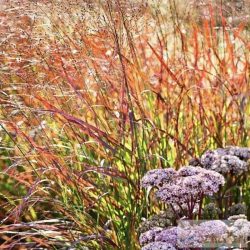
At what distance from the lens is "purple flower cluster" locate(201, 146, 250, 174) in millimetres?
2951

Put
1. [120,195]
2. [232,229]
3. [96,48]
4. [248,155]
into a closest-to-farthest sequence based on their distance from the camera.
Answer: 1. [232,229]
2. [248,155]
3. [120,195]
4. [96,48]

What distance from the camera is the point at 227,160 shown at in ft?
9.80

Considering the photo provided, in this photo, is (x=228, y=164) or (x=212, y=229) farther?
(x=228, y=164)

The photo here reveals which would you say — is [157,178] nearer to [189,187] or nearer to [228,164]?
[189,187]

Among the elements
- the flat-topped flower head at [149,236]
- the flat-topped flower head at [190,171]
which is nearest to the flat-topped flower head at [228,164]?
the flat-topped flower head at [190,171]

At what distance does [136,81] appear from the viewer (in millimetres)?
3887

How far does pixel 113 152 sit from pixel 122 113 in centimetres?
29

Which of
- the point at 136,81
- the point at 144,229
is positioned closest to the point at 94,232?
the point at 144,229

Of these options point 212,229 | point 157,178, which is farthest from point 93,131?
point 212,229

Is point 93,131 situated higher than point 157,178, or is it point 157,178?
point 157,178

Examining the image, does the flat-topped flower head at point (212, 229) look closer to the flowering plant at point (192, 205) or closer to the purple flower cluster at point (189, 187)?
the flowering plant at point (192, 205)

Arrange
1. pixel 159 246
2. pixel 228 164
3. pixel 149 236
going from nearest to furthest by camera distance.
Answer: pixel 159 246
pixel 149 236
pixel 228 164

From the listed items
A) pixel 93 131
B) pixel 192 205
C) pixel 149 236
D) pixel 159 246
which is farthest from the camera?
pixel 93 131

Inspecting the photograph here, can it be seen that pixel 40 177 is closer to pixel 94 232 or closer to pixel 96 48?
pixel 94 232
